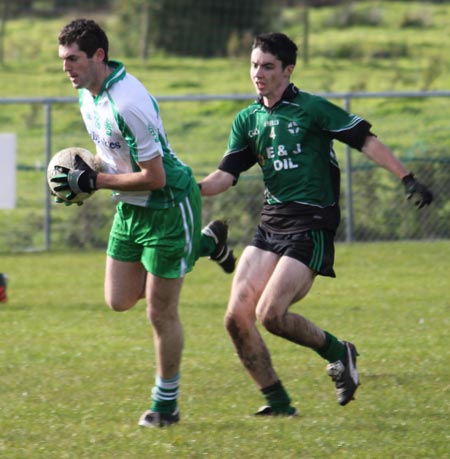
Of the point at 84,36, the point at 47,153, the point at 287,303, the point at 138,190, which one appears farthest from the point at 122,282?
the point at 47,153

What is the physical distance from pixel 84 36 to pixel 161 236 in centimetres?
112

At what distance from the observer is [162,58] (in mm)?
26469

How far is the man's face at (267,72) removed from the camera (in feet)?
23.2

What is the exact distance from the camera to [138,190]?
6633 millimetres

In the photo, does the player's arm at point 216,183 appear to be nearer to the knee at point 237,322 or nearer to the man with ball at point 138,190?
the man with ball at point 138,190

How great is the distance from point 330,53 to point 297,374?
19.8 meters

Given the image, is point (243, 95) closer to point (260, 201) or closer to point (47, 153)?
point (260, 201)

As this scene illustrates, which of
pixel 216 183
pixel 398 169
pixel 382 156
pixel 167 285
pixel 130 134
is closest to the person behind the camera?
pixel 130 134

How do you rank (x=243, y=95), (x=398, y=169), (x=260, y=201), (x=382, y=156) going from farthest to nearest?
(x=260, y=201), (x=243, y=95), (x=382, y=156), (x=398, y=169)

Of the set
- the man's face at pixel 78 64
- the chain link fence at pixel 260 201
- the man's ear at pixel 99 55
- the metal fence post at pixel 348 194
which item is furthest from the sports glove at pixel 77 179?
the metal fence post at pixel 348 194

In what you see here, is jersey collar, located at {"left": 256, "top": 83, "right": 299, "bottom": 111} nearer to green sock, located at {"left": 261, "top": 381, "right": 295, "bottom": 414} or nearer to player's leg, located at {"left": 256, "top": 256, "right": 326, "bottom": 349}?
player's leg, located at {"left": 256, "top": 256, "right": 326, "bottom": 349}

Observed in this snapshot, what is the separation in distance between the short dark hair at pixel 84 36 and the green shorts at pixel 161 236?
2.89ft

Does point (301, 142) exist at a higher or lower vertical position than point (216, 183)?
higher

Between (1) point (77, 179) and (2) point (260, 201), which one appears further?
(2) point (260, 201)
